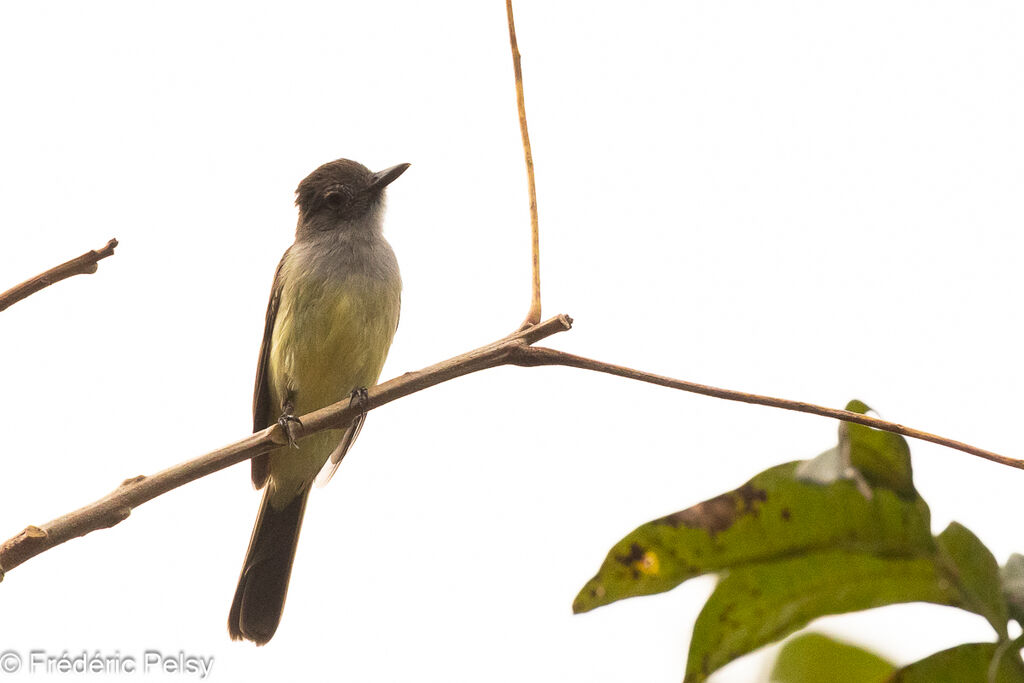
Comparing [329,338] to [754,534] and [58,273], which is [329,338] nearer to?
[58,273]

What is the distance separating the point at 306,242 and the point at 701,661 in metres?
2.96

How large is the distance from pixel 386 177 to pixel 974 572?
3024mm

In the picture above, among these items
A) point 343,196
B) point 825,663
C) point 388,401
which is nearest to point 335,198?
point 343,196

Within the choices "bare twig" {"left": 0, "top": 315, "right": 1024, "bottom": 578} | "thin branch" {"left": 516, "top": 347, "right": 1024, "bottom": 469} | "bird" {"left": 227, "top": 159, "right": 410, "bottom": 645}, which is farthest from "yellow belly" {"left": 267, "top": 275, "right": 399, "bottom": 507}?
"thin branch" {"left": 516, "top": 347, "right": 1024, "bottom": 469}

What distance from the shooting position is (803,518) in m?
1.34

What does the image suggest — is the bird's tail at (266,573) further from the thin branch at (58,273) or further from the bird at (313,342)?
the thin branch at (58,273)

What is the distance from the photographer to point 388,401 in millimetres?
1759

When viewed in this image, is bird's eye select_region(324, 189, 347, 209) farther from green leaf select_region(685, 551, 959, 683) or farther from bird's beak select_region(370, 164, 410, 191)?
green leaf select_region(685, 551, 959, 683)

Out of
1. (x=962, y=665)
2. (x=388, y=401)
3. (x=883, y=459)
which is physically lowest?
(x=962, y=665)

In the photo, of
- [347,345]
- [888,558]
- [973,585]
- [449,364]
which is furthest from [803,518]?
[347,345]

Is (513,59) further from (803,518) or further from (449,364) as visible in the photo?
(803,518)

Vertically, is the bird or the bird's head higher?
the bird's head

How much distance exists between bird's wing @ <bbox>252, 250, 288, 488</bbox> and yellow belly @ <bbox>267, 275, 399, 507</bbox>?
10cm

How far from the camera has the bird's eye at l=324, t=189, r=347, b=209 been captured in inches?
158
